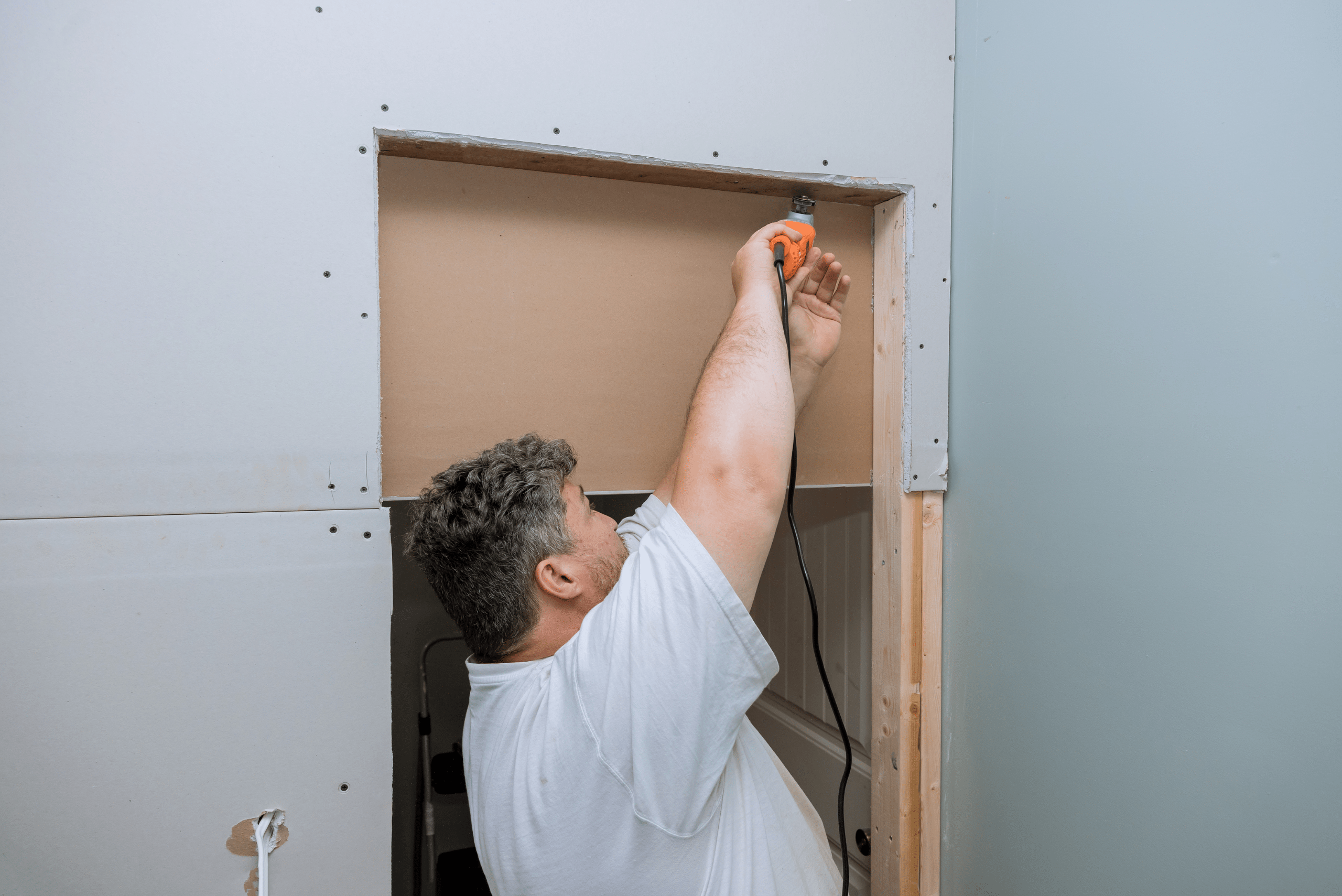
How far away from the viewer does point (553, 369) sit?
1075 mm

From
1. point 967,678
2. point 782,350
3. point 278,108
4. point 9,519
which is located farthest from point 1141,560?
point 9,519

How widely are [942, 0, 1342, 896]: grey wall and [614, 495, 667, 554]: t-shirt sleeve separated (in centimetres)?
46

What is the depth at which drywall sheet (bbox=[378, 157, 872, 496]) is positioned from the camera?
3.30 ft

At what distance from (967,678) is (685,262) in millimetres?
766

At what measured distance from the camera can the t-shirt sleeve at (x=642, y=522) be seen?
1115 mm

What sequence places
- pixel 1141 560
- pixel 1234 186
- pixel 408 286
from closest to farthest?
1. pixel 1234 186
2. pixel 1141 560
3. pixel 408 286

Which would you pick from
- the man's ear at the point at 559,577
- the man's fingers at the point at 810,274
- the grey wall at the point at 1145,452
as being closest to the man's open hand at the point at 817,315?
the man's fingers at the point at 810,274

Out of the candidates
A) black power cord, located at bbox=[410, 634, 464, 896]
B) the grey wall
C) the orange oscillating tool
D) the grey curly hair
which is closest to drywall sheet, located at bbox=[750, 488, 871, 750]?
the grey wall

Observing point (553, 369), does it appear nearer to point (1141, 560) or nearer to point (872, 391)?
point (872, 391)

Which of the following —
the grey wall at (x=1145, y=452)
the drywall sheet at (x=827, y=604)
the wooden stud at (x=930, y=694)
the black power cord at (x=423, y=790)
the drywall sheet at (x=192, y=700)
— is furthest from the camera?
the black power cord at (x=423, y=790)

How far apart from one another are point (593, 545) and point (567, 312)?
341 millimetres

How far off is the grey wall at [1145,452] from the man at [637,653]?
0.29 m

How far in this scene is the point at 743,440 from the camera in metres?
0.83

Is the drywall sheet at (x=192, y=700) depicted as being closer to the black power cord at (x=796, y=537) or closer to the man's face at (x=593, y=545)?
the man's face at (x=593, y=545)
